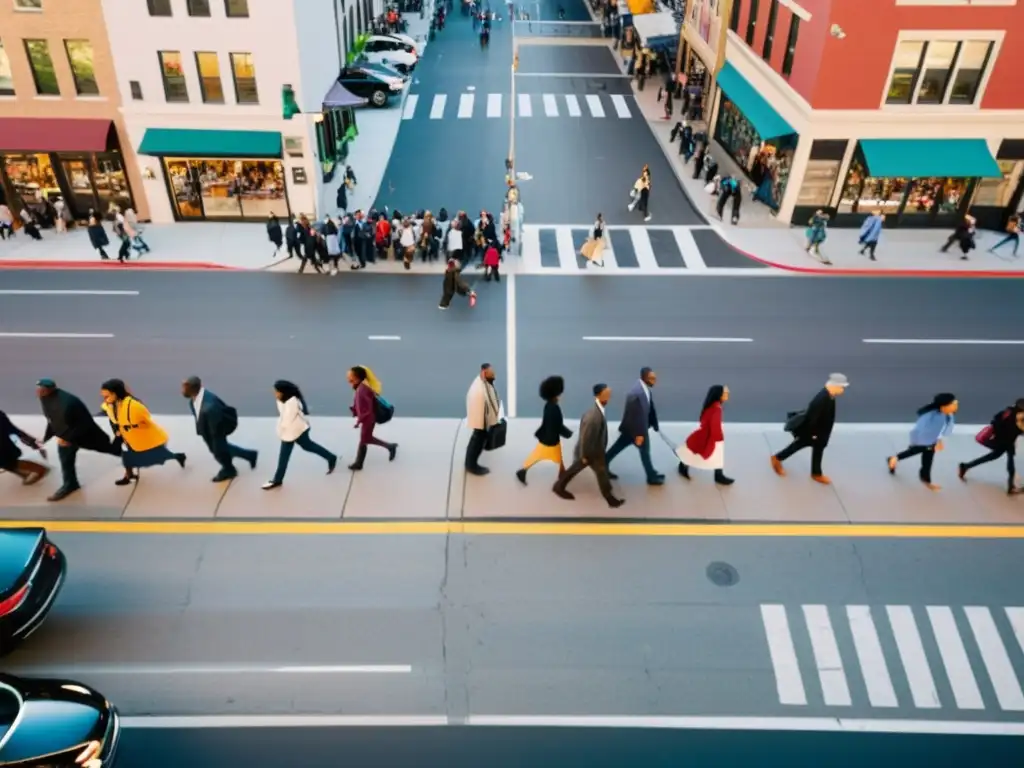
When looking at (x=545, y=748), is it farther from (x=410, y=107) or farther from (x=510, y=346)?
(x=410, y=107)

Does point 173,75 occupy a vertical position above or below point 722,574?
above

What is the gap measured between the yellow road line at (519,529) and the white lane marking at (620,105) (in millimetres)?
25142

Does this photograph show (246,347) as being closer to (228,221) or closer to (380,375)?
(380,375)

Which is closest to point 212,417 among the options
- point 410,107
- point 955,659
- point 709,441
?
point 709,441

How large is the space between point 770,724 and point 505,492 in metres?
4.73

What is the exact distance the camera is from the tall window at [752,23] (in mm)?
24347

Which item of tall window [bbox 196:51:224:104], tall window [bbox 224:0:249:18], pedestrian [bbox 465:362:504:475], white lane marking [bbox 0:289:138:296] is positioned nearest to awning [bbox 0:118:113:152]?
tall window [bbox 196:51:224:104]

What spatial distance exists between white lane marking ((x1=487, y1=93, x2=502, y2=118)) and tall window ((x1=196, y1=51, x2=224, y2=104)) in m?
13.5

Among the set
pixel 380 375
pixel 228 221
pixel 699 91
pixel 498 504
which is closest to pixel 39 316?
pixel 228 221

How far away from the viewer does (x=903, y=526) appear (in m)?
10.5

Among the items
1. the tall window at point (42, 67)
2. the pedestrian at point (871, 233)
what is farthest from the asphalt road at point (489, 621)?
the tall window at point (42, 67)

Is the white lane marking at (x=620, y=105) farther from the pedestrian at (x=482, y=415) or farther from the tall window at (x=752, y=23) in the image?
the pedestrian at (x=482, y=415)

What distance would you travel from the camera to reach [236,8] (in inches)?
760

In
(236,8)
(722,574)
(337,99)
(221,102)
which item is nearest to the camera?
(722,574)
